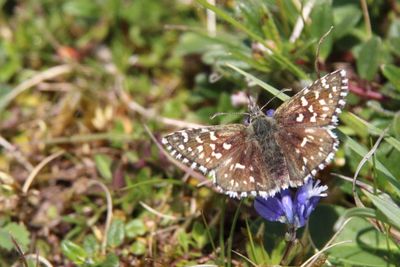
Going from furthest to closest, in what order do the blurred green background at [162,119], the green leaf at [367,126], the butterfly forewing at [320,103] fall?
the blurred green background at [162,119], the green leaf at [367,126], the butterfly forewing at [320,103]

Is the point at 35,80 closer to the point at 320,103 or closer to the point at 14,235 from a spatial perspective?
the point at 14,235

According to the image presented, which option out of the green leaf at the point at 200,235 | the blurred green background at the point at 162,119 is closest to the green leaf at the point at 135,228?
the blurred green background at the point at 162,119

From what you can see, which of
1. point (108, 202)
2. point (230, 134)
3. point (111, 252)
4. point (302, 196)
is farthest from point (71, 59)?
point (302, 196)

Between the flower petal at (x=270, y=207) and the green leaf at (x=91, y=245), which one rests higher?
the flower petal at (x=270, y=207)

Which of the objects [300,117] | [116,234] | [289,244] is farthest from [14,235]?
[300,117]

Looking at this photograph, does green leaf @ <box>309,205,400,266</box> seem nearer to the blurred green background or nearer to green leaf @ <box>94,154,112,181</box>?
the blurred green background

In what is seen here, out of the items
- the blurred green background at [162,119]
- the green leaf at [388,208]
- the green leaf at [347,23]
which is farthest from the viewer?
the green leaf at [347,23]

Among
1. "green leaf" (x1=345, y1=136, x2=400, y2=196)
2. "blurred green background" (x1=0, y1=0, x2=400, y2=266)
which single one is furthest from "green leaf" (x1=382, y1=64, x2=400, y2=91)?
"green leaf" (x1=345, y1=136, x2=400, y2=196)

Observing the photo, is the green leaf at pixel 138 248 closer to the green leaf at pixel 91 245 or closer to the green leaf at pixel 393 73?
the green leaf at pixel 91 245
